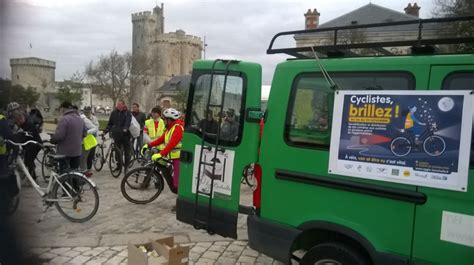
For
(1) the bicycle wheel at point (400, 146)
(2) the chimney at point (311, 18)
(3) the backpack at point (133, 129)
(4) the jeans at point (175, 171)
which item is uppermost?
(2) the chimney at point (311, 18)

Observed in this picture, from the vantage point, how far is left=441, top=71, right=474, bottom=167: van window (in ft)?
8.99

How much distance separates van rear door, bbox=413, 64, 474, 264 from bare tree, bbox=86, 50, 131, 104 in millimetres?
56947

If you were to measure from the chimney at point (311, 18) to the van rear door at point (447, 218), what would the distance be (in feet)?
152

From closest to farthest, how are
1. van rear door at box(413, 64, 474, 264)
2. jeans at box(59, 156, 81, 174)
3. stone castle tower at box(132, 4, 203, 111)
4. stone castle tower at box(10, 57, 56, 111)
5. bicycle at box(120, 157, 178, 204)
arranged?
stone castle tower at box(10, 57, 56, 111)
van rear door at box(413, 64, 474, 264)
jeans at box(59, 156, 81, 174)
bicycle at box(120, 157, 178, 204)
stone castle tower at box(132, 4, 203, 111)

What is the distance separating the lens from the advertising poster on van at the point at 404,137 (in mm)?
2729

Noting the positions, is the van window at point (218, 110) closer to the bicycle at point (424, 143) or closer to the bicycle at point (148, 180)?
the bicycle at point (424, 143)

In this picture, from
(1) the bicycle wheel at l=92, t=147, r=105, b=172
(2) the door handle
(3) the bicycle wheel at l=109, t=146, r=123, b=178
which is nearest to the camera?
(2) the door handle

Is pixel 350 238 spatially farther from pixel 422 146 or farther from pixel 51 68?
pixel 51 68

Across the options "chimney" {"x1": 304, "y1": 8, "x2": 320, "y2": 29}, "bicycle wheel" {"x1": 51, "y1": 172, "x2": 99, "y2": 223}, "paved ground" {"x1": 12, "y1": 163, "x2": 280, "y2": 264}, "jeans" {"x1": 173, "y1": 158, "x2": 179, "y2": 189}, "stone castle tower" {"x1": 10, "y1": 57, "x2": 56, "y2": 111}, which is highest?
"chimney" {"x1": 304, "y1": 8, "x2": 320, "y2": 29}

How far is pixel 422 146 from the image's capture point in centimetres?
286

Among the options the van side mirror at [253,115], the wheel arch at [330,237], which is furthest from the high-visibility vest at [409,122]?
the van side mirror at [253,115]

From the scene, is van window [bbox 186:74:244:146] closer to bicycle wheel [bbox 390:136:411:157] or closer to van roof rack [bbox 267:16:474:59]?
van roof rack [bbox 267:16:474:59]

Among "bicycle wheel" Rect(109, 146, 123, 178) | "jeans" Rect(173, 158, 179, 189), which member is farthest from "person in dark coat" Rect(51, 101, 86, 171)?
"bicycle wheel" Rect(109, 146, 123, 178)

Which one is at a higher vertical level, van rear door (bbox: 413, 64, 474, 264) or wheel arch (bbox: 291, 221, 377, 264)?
van rear door (bbox: 413, 64, 474, 264)
